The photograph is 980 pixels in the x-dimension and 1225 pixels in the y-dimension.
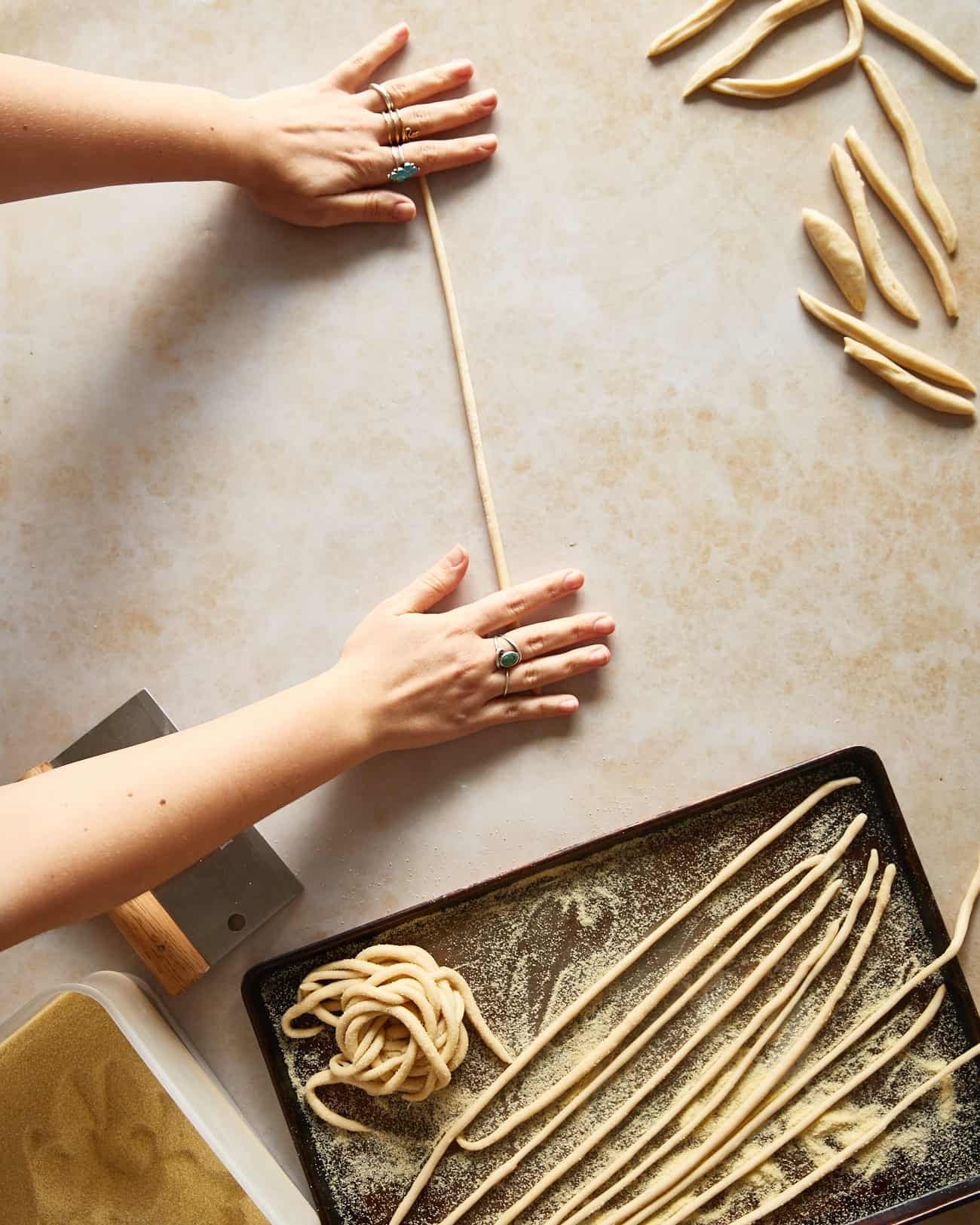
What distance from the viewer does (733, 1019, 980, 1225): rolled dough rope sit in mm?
1075

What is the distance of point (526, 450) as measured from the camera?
1183 millimetres

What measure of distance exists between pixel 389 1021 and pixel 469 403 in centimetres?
74

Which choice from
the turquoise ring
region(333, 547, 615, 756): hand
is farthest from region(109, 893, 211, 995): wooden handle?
the turquoise ring

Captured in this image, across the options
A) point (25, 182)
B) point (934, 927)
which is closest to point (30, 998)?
point (25, 182)

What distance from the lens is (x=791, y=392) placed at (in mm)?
1182

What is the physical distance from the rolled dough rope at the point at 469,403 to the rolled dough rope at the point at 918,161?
576 millimetres

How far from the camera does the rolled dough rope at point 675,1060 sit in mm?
1092

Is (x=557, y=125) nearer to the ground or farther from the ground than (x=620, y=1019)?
farther from the ground

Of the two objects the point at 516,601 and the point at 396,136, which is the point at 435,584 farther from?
the point at 396,136

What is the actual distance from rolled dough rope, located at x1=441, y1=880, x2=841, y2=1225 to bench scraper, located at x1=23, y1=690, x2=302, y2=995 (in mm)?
402

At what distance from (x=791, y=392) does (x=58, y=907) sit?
100 centimetres

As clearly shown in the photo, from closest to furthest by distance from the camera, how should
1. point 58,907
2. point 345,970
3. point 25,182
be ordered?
1. point 58,907
2. point 25,182
3. point 345,970

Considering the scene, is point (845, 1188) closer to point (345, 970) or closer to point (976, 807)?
point (976, 807)

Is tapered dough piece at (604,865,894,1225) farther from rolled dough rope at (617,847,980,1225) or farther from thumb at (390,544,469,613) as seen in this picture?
thumb at (390,544,469,613)
